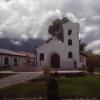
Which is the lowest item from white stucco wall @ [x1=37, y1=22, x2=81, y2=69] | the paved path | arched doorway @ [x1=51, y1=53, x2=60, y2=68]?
the paved path

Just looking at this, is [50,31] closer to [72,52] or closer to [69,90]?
[72,52]

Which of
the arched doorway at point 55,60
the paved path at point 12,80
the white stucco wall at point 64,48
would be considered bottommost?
the paved path at point 12,80

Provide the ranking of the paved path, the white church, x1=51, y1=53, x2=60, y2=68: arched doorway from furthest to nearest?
the white church
x1=51, y1=53, x2=60, y2=68: arched doorway
the paved path

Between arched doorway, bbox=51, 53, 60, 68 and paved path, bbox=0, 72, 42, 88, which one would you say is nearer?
paved path, bbox=0, 72, 42, 88

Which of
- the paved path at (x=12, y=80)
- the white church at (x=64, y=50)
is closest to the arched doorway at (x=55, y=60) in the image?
the white church at (x=64, y=50)

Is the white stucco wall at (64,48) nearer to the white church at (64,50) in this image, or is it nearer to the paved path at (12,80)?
the white church at (64,50)

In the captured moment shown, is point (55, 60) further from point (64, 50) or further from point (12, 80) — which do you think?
point (12, 80)

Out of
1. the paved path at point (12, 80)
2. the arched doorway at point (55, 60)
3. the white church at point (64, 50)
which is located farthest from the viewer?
the white church at point (64, 50)

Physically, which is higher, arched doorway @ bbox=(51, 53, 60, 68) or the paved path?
arched doorway @ bbox=(51, 53, 60, 68)

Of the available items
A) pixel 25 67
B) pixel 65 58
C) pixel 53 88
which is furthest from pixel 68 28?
pixel 53 88

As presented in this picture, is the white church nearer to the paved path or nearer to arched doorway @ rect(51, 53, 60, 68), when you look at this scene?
arched doorway @ rect(51, 53, 60, 68)

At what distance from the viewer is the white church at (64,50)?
2000 inches

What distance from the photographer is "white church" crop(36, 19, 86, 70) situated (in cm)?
5081

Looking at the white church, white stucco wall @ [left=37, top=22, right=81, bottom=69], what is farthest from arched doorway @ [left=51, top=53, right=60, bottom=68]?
white stucco wall @ [left=37, top=22, right=81, bottom=69]
